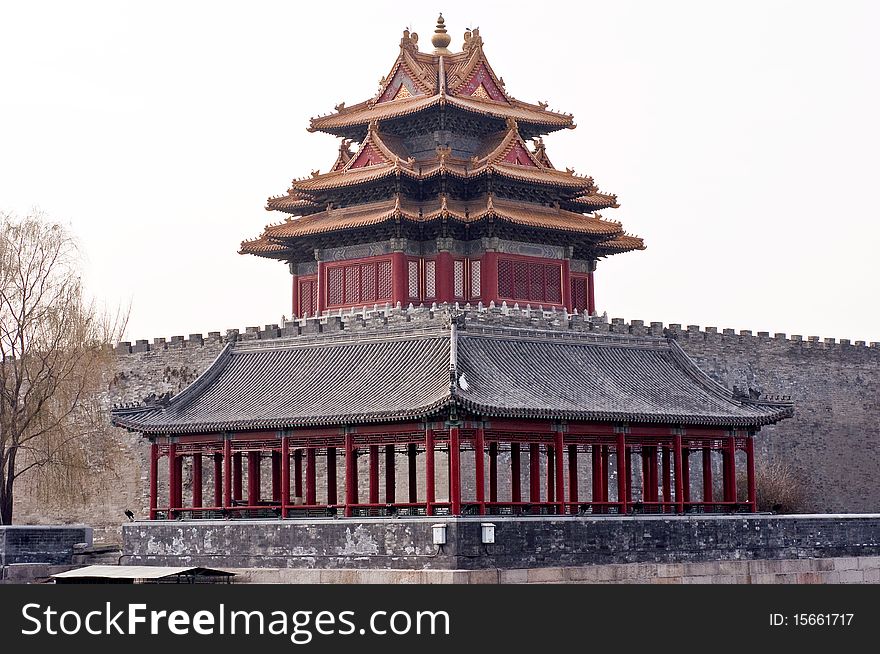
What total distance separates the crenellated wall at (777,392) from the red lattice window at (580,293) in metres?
3.12

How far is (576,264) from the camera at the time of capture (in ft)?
189

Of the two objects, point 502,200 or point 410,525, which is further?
point 502,200

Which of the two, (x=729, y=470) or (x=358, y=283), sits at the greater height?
(x=358, y=283)

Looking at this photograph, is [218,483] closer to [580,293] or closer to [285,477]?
[285,477]

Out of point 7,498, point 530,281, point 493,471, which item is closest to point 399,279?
point 530,281

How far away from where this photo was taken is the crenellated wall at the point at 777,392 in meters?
56.0

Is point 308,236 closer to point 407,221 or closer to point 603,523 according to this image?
point 407,221

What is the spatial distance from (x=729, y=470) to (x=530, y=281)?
42.8 feet

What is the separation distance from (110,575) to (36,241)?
12806 millimetres

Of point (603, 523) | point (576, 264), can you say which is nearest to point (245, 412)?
point (603, 523)

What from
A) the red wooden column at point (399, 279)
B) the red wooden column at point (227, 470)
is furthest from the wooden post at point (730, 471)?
the red wooden column at point (399, 279)

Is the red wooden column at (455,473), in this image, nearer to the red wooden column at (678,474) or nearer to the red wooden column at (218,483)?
the red wooden column at (678,474)

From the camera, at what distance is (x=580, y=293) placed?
57.5 m

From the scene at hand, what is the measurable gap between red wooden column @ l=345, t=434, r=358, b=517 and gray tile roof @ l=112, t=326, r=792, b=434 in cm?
58
